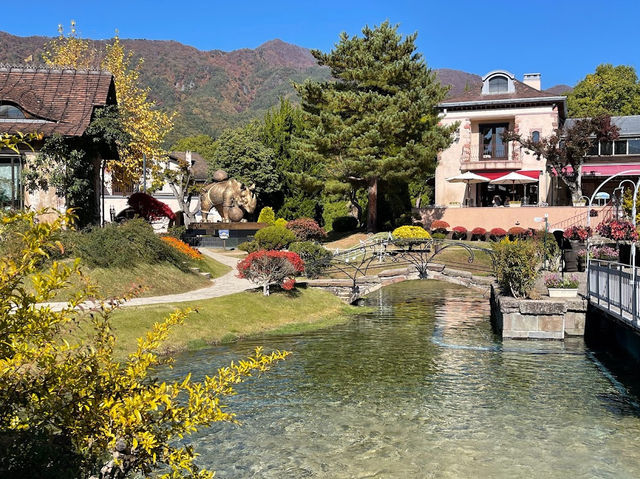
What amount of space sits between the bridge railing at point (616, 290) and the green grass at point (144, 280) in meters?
14.8

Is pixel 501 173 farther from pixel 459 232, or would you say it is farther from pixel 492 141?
pixel 459 232

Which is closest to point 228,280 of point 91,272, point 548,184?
point 91,272

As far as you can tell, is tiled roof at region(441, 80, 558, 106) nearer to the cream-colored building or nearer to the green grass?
the cream-colored building

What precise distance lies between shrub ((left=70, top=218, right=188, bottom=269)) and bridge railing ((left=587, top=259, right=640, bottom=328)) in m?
17.8

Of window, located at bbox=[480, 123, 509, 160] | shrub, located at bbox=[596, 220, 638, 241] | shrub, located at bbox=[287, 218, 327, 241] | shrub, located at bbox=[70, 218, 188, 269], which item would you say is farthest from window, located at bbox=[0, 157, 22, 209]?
window, located at bbox=[480, 123, 509, 160]

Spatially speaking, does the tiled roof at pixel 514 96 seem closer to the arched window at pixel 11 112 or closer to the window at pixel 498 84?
the window at pixel 498 84

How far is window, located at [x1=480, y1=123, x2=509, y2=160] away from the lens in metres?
54.7

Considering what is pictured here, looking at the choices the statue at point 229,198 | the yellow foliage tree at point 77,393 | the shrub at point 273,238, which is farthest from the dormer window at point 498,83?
the yellow foliage tree at point 77,393

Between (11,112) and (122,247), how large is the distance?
9.42 m

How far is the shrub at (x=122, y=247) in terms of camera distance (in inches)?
998

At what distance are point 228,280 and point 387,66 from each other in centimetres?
2198

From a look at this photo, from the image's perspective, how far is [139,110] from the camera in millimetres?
48344

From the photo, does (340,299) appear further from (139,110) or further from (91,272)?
(139,110)

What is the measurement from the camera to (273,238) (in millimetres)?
39312
